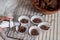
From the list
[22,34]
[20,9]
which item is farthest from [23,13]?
[22,34]

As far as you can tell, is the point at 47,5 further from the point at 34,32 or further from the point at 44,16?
the point at 34,32

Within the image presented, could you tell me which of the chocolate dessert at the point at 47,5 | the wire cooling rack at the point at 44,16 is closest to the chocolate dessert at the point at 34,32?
the wire cooling rack at the point at 44,16

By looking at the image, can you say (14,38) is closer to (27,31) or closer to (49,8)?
(27,31)

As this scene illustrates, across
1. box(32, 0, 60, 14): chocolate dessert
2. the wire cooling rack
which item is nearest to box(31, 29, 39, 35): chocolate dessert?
the wire cooling rack

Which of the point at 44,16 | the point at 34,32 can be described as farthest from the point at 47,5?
the point at 34,32

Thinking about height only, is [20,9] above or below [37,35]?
above
